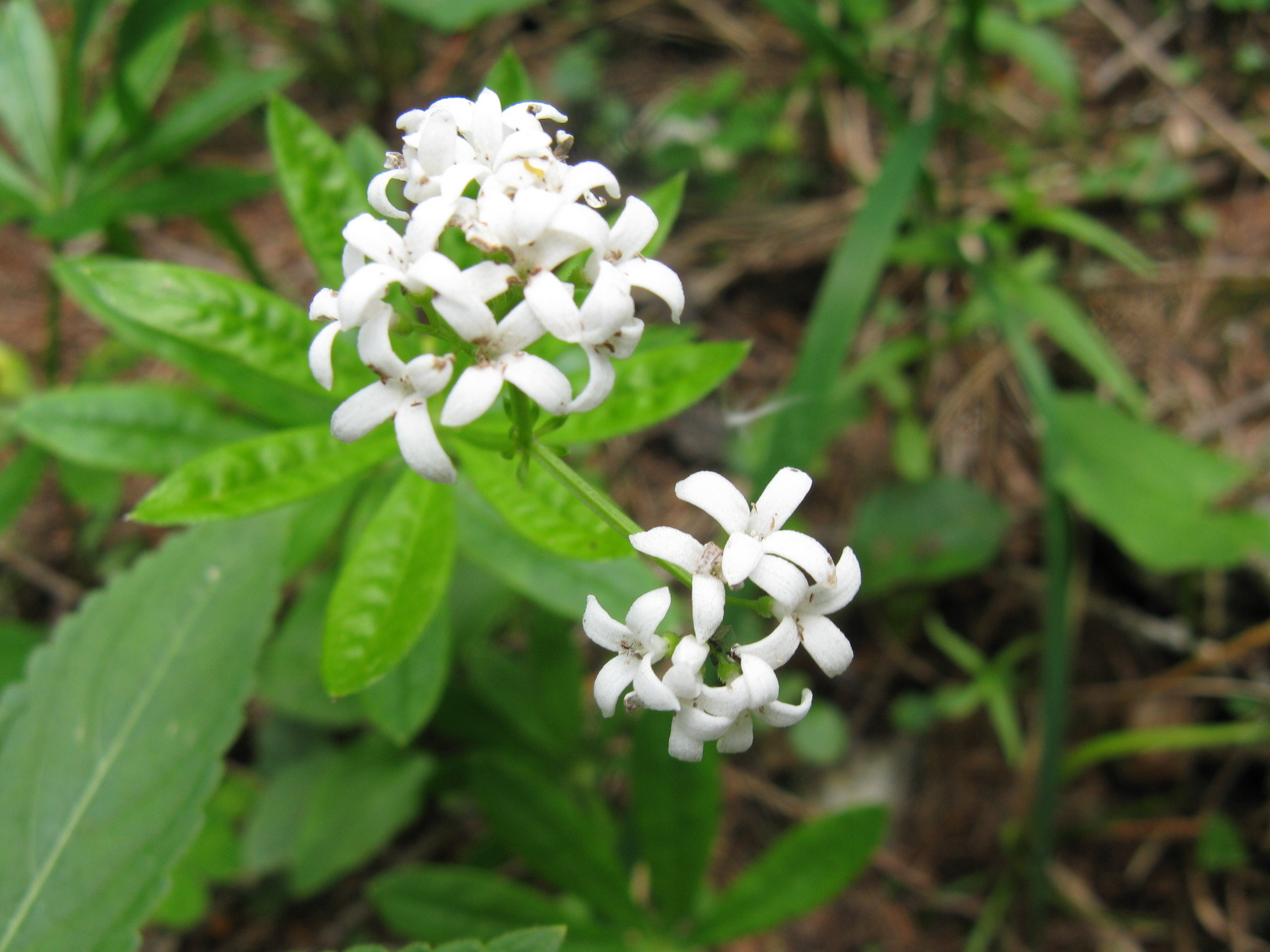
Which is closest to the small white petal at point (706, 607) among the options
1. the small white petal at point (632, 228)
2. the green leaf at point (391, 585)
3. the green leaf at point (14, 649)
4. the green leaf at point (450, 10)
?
the small white petal at point (632, 228)

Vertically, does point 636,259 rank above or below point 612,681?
above

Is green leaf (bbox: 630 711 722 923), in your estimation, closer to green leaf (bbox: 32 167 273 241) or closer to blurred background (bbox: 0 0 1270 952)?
blurred background (bbox: 0 0 1270 952)

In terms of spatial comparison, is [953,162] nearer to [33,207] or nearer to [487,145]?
[487,145]

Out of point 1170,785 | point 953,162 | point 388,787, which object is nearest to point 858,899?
point 1170,785

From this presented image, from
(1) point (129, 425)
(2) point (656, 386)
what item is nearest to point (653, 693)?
(2) point (656, 386)

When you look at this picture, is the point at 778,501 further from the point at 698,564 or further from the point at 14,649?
the point at 14,649

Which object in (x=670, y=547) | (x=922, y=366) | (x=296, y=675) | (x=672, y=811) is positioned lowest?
(x=296, y=675)
